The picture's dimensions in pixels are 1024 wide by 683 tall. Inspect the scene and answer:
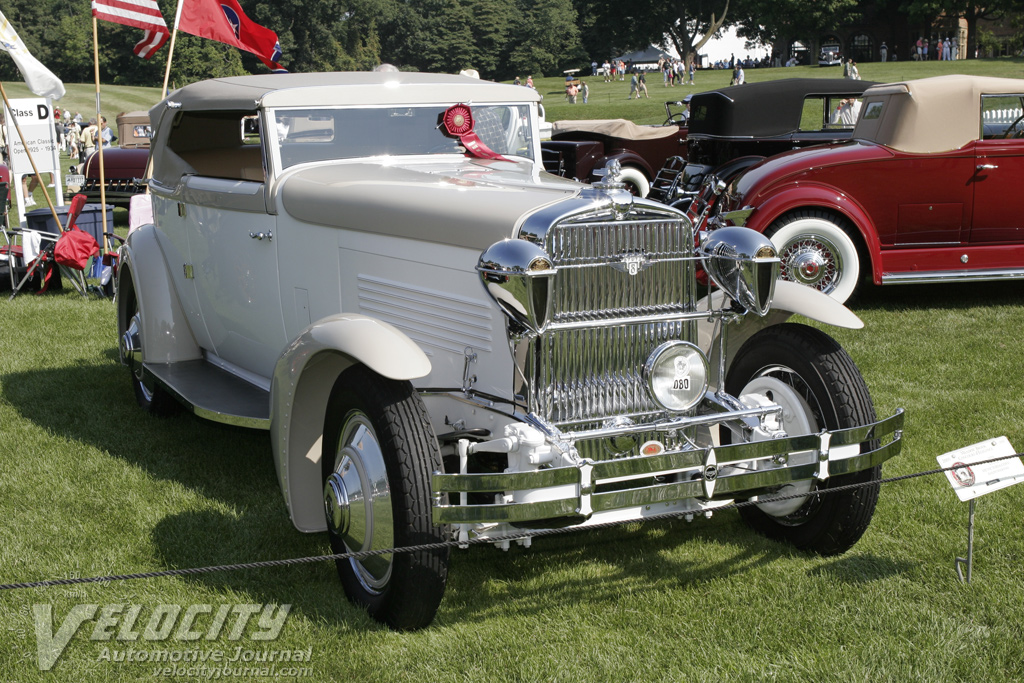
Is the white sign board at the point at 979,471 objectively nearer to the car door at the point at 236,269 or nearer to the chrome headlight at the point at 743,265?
the chrome headlight at the point at 743,265

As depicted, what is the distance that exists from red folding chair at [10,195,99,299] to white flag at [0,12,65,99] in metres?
1.31

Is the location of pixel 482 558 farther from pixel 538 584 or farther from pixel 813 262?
pixel 813 262

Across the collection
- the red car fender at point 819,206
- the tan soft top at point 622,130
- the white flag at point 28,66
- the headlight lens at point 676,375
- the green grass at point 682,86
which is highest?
the green grass at point 682,86

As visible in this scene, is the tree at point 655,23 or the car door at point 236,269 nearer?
the car door at point 236,269

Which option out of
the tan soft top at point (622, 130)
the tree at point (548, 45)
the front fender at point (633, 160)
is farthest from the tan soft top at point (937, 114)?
the tree at point (548, 45)

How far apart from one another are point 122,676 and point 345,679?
0.70 m

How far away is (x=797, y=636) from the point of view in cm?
296

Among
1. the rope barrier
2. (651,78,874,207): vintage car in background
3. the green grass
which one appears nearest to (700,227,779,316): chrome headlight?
the rope barrier

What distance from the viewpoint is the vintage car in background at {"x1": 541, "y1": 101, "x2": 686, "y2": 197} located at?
13.8m

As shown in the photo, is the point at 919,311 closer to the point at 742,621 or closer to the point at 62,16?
the point at 742,621

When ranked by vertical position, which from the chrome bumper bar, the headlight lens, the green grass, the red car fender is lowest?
the chrome bumper bar

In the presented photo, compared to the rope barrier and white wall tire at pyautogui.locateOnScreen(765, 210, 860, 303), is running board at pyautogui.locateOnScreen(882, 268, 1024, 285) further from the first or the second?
the rope barrier

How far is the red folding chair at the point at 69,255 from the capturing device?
8.64m

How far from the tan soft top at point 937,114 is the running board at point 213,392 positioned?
586 centimetres
